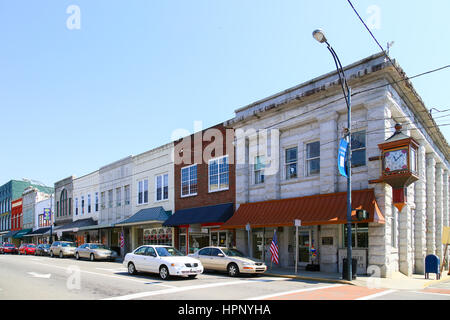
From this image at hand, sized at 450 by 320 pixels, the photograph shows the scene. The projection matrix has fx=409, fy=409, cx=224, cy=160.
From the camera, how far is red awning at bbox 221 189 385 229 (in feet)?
58.3

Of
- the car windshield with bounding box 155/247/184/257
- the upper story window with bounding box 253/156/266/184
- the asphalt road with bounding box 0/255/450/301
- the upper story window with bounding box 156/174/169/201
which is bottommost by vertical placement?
the asphalt road with bounding box 0/255/450/301

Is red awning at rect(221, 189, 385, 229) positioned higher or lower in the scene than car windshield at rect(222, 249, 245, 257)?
Result: higher

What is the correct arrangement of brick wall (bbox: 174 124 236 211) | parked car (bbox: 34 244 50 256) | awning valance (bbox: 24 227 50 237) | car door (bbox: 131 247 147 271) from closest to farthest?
car door (bbox: 131 247 147 271) → brick wall (bbox: 174 124 236 211) → parked car (bbox: 34 244 50 256) → awning valance (bbox: 24 227 50 237)

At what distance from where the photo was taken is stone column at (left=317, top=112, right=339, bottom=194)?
64.9 feet

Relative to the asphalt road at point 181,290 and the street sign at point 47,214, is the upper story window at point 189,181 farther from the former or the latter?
the street sign at point 47,214

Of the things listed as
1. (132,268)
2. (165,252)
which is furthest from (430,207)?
(132,268)

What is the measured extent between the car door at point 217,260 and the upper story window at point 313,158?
6300mm

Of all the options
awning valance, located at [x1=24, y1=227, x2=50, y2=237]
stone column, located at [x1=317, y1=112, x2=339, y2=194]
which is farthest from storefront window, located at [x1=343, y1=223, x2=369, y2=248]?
awning valance, located at [x1=24, y1=227, x2=50, y2=237]

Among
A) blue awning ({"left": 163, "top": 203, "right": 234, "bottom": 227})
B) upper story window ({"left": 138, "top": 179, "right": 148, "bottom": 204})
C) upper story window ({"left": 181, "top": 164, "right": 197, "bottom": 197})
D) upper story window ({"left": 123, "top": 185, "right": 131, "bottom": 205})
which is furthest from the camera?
upper story window ({"left": 123, "top": 185, "right": 131, "bottom": 205})

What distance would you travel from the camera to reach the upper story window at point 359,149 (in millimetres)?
19344

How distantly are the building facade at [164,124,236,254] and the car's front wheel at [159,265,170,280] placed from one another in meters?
8.49

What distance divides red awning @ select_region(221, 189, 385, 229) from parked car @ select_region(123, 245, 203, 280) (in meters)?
5.64

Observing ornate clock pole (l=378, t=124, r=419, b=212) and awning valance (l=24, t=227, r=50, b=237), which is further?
awning valance (l=24, t=227, r=50, b=237)

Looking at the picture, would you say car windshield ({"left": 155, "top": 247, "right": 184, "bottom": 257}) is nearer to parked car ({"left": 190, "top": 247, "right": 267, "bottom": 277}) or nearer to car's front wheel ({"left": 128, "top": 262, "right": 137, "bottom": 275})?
car's front wheel ({"left": 128, "top": 262, "right": 137, "bottom": 275})
